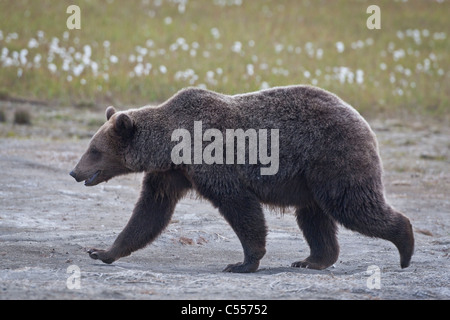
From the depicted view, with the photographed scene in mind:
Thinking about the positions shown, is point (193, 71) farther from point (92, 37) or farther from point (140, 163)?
point (140, 163)

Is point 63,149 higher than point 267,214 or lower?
higher

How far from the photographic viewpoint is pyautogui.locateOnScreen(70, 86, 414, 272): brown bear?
22.3 feet

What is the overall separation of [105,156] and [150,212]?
2.24 ft

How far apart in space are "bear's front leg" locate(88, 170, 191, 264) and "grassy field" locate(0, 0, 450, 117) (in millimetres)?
10030

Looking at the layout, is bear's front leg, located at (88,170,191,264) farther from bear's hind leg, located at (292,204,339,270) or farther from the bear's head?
bear's hind leg, located at (292,204,339,270)

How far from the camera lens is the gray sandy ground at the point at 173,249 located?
5680 millimetres

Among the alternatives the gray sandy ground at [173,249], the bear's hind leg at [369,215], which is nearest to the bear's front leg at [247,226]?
the gray sandy ground at [173,249]

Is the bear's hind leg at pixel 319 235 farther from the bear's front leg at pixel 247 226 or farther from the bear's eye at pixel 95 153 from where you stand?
the bear's eye at pixel 95 153

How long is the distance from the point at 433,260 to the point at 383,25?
18.8 meters

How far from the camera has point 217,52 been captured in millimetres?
20656

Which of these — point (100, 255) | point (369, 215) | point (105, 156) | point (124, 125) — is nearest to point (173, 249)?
point (100, 255)

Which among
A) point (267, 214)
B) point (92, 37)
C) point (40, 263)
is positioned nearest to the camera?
point (40, 263)

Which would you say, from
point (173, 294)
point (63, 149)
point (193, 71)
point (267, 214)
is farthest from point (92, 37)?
point (173, 294)

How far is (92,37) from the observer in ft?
68.3
